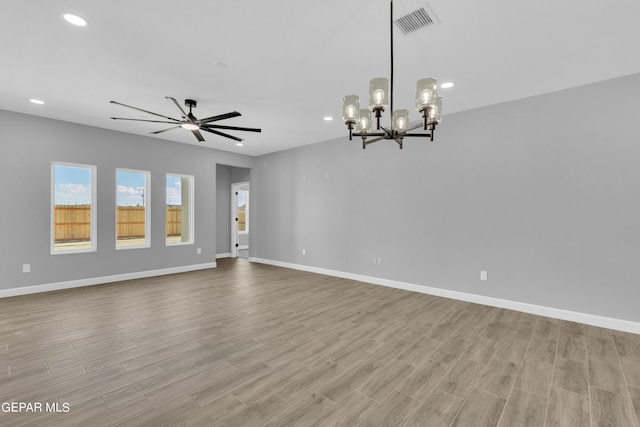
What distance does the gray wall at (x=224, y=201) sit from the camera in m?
8.44

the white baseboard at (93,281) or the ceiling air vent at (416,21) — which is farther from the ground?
the ceiling air vent at (416,21)

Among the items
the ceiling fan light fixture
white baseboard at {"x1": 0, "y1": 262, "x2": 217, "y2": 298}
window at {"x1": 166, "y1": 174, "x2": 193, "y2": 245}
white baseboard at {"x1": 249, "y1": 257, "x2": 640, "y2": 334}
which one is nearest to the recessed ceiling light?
the ceiling fan light fixture

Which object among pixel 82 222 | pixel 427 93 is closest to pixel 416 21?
pixel 427 93

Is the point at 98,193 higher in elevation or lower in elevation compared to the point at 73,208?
higher

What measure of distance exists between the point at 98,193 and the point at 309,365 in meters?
5.27

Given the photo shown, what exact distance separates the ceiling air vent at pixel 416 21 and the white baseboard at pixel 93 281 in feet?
20.5

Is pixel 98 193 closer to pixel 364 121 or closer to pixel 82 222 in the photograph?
pixel 82 222

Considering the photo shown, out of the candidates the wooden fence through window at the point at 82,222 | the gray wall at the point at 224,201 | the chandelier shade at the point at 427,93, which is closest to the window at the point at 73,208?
the wooden fence through window at the point at 82,222

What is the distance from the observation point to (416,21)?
231 cm

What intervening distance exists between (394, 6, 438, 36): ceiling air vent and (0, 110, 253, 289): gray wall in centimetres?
556

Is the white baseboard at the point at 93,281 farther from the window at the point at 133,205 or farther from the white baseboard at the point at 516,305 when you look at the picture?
the white baseboard at the point at 516,305

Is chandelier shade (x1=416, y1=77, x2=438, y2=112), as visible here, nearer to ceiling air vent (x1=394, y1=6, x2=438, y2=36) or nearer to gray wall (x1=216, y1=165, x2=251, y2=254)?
ceiling air vent (x1=394, y1=6, x2=438, y2=36)

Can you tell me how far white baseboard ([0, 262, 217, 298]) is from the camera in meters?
4.48

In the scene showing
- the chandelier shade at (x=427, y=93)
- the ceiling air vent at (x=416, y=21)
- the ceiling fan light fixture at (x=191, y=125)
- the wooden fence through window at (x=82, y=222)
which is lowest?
the wooden fence through window at (x=82, y=222)
